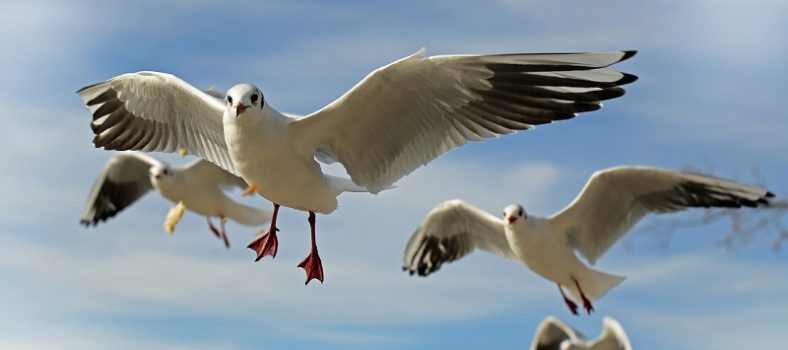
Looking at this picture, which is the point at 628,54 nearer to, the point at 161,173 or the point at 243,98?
the point at 243,98

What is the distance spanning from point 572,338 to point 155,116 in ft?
22.6

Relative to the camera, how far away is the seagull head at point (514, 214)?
9406 mm

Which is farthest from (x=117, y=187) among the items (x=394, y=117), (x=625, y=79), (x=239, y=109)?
(x=625, y=79)

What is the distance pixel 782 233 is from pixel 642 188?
252 cm

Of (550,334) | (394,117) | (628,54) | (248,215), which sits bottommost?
(550,334)

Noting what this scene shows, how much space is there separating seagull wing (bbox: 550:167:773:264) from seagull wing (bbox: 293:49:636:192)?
3.65 m

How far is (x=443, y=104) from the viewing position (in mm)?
4973

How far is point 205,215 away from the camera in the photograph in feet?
39.1

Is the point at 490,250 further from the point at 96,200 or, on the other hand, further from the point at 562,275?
the point at 96,200

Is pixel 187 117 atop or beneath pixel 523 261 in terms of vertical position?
atop

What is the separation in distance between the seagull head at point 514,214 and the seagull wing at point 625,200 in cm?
27

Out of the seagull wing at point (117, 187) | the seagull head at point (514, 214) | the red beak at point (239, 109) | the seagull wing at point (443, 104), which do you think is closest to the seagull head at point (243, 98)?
the red beak at point (239, 109)

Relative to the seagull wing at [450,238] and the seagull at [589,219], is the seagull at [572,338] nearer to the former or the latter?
the seagull at [589,219]

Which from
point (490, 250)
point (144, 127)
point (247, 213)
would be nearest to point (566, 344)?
point (490, 250)
